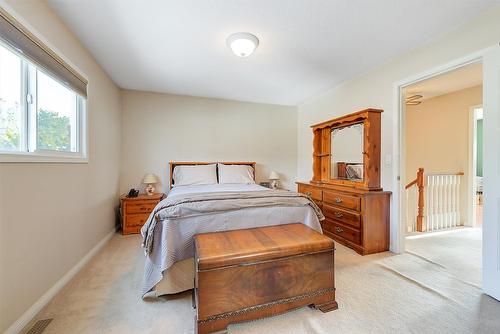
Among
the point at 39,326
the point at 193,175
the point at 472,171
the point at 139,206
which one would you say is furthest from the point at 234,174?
the point at 472,171

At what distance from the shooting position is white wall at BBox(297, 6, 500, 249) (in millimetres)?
1807

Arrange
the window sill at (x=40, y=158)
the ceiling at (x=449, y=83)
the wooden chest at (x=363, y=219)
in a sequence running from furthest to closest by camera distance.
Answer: the ceiling at (x=449, y=83)
the wooden chest at (x=363, y=219)
the window sill at (x=40, y=158)

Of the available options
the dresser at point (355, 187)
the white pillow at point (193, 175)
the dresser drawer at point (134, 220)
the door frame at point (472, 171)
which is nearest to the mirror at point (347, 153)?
the dresser at point (355, 187)

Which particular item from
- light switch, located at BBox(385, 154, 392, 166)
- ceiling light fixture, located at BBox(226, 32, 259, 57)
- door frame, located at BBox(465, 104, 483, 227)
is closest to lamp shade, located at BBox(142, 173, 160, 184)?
ceiling light fixture, located at BBox(226, 32, 259, 57)

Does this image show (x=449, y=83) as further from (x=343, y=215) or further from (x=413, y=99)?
(x=343, y=215)

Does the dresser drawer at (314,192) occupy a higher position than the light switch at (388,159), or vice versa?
the light switch at (388,159)

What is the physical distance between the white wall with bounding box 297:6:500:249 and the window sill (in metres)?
3.15

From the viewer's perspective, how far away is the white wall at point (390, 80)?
1807 mm

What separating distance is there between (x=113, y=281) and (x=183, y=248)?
2.72ft

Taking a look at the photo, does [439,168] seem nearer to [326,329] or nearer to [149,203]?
[326,329]

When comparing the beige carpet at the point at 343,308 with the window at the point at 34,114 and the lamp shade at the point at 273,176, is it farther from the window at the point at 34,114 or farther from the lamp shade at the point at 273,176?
the lamp shade at the point at 273,176

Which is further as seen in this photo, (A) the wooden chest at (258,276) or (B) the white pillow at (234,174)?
(B) the white pillow at (234,174)

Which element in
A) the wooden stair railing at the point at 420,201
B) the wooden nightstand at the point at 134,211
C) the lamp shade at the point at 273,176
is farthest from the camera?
the lamp shade at the point at 273,176

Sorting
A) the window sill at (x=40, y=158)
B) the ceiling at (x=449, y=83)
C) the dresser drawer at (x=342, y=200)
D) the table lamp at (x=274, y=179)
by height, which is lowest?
the dresser drawer at (x=342, y=200)
